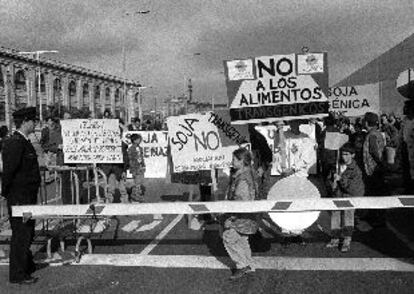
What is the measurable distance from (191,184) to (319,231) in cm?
276

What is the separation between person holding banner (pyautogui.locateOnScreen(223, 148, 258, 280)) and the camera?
634cm

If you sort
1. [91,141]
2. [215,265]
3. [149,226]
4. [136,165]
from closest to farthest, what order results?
[215,265]
[149,226]
[91,141]
[136,165]

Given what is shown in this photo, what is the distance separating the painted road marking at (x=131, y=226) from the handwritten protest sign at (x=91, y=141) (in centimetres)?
124

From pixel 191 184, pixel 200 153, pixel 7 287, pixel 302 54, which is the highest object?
pixel 302 54

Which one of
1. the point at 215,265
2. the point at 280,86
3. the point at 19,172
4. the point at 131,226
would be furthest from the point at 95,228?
the point at 280,86

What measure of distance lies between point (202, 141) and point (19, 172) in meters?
3.97

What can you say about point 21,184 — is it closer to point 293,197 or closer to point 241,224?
point 241,224

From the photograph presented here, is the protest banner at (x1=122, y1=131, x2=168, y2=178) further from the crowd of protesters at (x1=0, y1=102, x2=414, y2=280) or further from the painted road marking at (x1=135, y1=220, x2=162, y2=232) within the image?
the painted road marking at (x1=135, y1=220, x2=162, y2=232)

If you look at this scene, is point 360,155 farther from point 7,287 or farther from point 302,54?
point 7,287

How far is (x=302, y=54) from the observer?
791cm

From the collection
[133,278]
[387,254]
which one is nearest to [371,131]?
[387,254]

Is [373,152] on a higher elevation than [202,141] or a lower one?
lower

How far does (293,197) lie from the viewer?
7.28 m

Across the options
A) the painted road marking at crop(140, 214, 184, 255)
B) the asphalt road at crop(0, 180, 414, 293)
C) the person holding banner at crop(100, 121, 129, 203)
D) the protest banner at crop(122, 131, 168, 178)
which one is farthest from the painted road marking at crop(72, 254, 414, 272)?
the protest banner at crop(122, 131, 168, 178)
